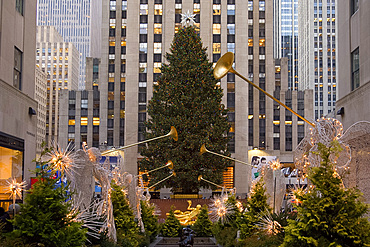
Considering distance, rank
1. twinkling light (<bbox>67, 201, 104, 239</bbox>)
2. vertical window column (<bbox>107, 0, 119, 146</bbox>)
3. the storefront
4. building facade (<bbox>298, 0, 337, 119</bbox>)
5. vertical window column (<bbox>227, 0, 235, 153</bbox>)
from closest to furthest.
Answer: twinkling light (<bbox>67, 201, 104, 239</bbox>) < the storefront < vertical window column (<bbox>227, 0, 235, 153</bbox>) < vertical window column (<bbox>107, 0, 119, 146</bbox>) < building facade (<bbox>298, 0, 337, 119</bbox>)

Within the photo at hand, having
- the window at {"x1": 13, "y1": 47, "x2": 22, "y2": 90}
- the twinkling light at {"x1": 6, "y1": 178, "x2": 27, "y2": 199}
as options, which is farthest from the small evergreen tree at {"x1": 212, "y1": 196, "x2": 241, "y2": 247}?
the window at {"x1": 13, "y1": 47, "x2": 22, "y2": 90}

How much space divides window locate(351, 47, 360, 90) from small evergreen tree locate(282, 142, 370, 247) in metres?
17.9

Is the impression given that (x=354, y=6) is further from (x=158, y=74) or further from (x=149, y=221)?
(x=158, y=74)

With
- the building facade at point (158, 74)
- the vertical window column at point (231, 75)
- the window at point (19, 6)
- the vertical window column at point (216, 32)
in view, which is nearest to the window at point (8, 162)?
the window at point (19, 6)

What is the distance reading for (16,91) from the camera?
2961cm

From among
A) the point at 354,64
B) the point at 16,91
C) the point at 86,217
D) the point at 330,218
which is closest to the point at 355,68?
the point at 354,64

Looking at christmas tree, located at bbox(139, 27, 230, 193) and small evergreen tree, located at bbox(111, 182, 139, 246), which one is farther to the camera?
christmas tree, located at bbox(139, 27, 230, 193)

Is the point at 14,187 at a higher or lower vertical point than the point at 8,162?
lower

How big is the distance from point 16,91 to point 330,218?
23426 millimetres

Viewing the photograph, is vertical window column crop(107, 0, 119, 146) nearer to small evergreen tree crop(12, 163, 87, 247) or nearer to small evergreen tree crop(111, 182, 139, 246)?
small evergreen tree crop(111, 182, 139, 246)

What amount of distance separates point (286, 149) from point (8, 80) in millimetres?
64877

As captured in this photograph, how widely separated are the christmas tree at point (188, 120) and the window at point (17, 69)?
20.4 metres

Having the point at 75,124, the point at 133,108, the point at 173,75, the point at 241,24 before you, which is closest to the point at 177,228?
the point at 173,75

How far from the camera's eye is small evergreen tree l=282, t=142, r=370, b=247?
10.9 metres
